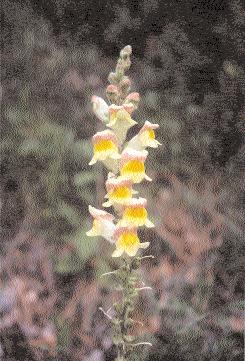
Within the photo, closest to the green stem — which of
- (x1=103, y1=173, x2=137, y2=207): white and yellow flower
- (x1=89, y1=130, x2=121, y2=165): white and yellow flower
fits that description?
(x1=103, y1=173, x2=137, y2=207): white and yellow flower

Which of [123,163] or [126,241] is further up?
[123,163]

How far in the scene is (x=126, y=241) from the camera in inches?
65.9

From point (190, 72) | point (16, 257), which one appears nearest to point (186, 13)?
point (190, 72)

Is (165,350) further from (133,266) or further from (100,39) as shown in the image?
(100,39)

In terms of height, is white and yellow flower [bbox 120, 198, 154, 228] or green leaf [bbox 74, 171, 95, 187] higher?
white and yellow flower [bbox 120, 198, 154, 228]

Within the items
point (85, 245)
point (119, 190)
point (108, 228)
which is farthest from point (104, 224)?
point (85, 245)

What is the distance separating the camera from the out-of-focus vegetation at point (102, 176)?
2467 mm

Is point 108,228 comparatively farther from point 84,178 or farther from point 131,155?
point 84,178

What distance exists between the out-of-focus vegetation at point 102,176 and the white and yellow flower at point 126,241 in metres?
0.74

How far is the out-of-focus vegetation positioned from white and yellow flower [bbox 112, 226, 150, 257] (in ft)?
2.43

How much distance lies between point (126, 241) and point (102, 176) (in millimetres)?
1033

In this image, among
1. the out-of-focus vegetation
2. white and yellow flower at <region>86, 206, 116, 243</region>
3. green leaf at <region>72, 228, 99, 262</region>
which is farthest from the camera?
green leaf at <region>72, 228, 99, 262</region>

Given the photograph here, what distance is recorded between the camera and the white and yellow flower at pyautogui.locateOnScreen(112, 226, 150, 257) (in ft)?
5.47

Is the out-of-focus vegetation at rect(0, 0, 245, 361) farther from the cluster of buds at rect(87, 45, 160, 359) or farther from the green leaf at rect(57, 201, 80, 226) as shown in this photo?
the cluster of buds at rect(87, 45, 160, 359)
